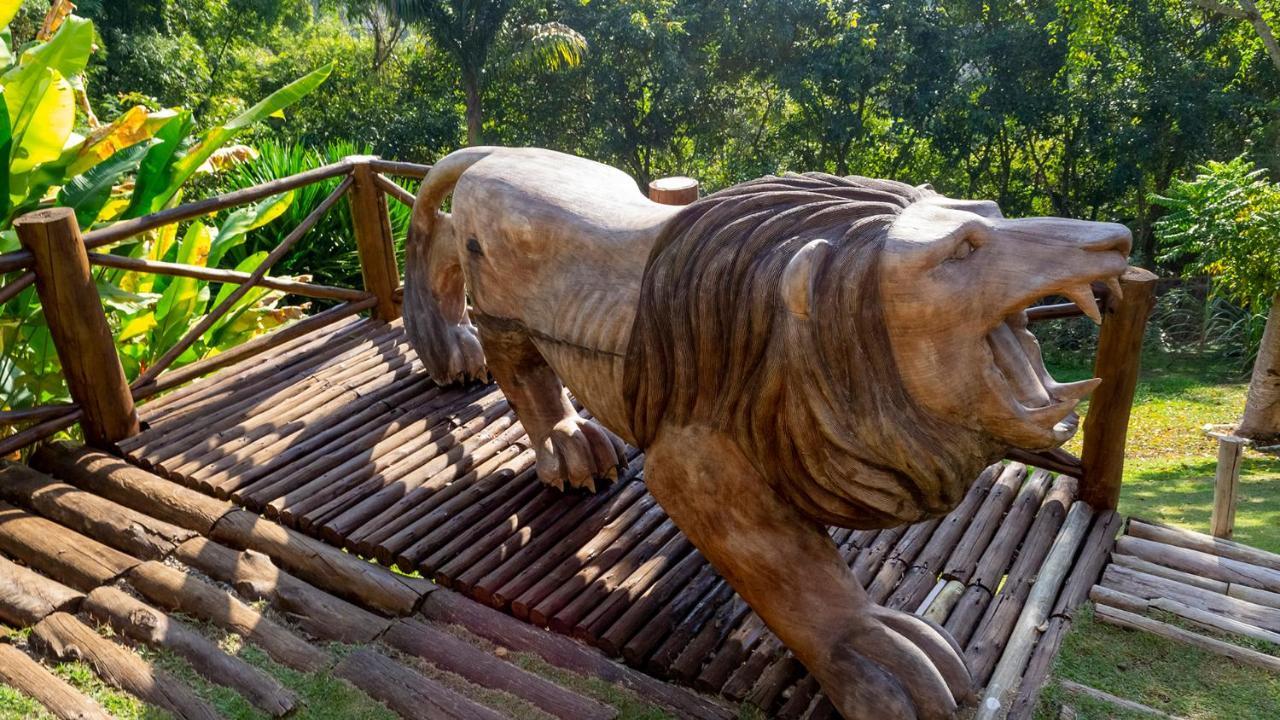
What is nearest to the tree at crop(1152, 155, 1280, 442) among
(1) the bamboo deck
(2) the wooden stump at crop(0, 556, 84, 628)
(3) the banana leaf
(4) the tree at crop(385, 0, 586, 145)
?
(1) the bamboo deck

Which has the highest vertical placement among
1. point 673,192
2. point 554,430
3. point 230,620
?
point 673,192

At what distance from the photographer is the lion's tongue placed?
148 cm

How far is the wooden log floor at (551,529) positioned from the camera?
217 centimetres

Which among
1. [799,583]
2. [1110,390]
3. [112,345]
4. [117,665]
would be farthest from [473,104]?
[799,583]

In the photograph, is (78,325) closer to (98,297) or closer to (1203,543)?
(98,297)

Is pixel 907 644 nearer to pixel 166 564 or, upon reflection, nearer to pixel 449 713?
pixel 449 713

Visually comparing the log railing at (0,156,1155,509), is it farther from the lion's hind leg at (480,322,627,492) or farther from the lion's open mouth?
the lion's hind leg at (480,322,627,492)

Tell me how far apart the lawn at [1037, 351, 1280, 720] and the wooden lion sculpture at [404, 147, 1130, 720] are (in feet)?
1.45

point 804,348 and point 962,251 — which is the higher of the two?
point 962,251

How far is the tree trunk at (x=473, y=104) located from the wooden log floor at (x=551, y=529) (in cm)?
1067

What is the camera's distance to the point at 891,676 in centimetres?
175

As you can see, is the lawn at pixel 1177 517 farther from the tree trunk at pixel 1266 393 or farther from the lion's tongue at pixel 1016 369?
the lion's tongue at pixel 1016 369

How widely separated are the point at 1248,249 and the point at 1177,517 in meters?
2.18

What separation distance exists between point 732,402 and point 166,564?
1.66m
